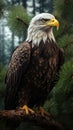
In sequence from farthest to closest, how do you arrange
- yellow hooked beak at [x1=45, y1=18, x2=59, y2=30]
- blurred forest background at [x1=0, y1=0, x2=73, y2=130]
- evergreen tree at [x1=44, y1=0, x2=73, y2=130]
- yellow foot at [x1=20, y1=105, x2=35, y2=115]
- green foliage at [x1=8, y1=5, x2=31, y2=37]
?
Result: green foliage at [x1=8, y1=5, x2=31, y2=37] < blurred forest background at [x1=0, y1=0, x2=73, y2=130] < yellow hooked beak at [x1=45, y1=18, x2=59, y2=30] < yellow foot at [x1=20, y1=105, x2=35, y2=115] < evergreen tree at [x1=44, y1=0, x2=73, y2=130]

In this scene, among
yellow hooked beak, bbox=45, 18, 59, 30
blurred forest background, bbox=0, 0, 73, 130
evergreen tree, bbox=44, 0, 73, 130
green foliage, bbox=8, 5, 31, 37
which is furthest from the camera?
green foliage, bbox=8, 5, 31, 37

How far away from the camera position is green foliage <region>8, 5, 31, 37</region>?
314 centimetres

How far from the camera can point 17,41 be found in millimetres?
3846

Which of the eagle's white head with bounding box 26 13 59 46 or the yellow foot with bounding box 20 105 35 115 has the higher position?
the eagle's white head with bounding box 26 13 59 46

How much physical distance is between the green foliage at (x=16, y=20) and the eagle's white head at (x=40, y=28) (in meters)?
0.43

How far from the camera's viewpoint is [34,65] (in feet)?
8.78

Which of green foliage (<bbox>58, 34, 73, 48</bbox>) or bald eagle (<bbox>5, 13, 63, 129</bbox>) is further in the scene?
green foliage (<bbox>58, 34, 73, 48</bbox>)

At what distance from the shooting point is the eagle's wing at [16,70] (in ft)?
8.79

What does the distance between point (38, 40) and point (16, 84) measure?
0.30 m

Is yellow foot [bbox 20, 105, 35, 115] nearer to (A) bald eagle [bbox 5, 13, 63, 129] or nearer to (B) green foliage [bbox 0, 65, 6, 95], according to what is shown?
(A) bald eagle [bbox 5, 13, 63, 129]

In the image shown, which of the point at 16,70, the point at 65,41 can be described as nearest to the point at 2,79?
the point at 16,70

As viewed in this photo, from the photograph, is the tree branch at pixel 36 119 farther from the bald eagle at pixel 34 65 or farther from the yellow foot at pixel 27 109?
the bald eagle at pixel 34 65

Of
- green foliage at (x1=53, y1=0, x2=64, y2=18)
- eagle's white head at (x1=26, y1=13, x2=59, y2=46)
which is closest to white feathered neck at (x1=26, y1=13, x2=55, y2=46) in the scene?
eagle's white head at (x1=26, y1=13, x2=59, y2=46)

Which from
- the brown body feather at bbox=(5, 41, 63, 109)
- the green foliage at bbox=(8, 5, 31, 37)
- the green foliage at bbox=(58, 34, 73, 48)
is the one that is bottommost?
the brown body feather at bbox=(5, 41, 63, 109)
